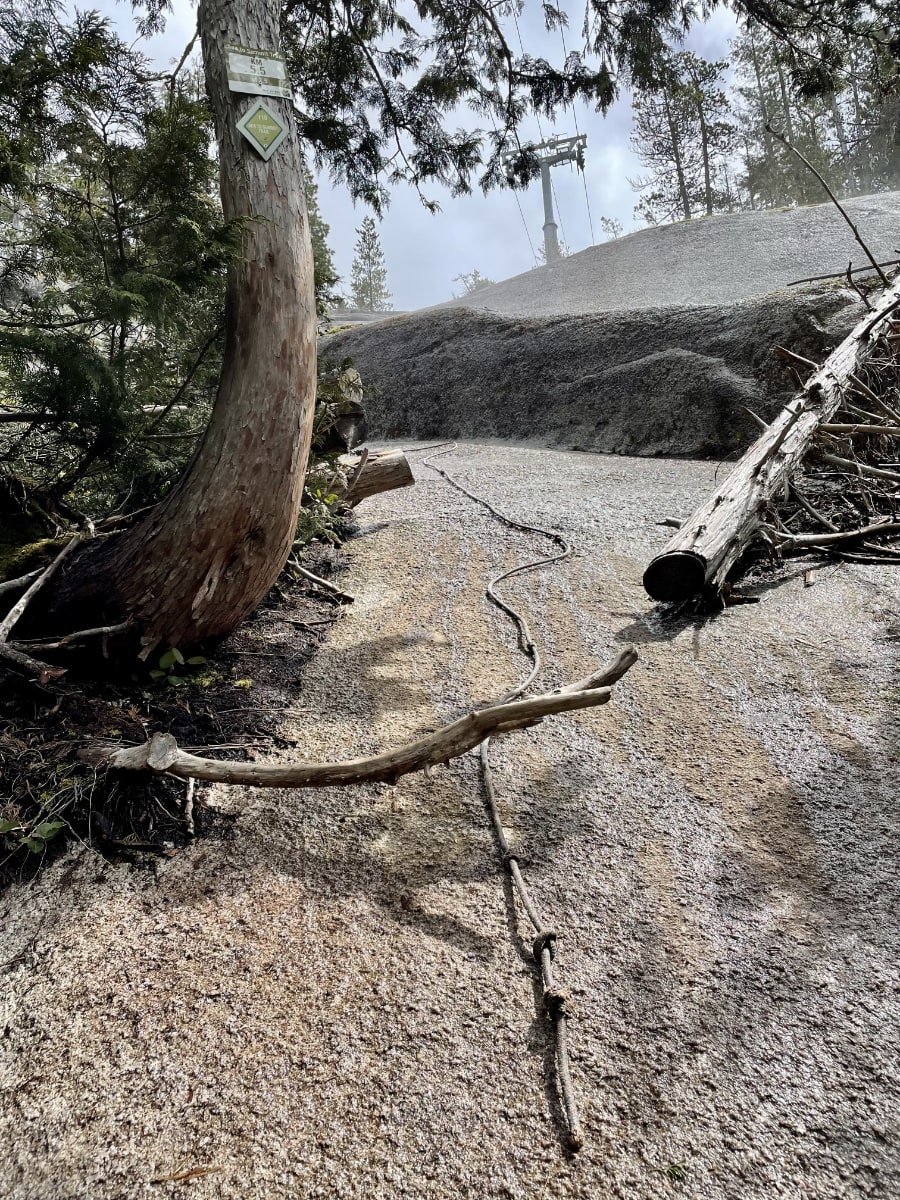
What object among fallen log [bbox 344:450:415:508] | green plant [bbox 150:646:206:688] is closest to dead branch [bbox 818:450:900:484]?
fallen log [bbox 344:450:415:508]

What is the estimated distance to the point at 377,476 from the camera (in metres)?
5.03

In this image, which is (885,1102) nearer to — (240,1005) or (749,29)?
(240,1005)

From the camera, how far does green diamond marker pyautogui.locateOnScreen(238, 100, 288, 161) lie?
110 inches

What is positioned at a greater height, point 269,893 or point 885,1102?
point 269,893

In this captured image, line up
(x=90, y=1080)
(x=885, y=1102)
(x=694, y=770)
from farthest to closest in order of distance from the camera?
(x=694, y=770) < (x=90, y=1080) < (x=885, y=1102)

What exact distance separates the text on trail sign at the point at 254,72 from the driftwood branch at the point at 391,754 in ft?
8.57

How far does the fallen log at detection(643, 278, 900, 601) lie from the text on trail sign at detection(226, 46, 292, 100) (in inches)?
101

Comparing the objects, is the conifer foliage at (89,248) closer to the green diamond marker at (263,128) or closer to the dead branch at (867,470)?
the green diamond marker at (263,128)

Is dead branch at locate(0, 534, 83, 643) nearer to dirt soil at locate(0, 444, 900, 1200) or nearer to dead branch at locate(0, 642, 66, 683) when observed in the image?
dead branch at locate(0, 642, 66, 683)

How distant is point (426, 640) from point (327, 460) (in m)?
1.74

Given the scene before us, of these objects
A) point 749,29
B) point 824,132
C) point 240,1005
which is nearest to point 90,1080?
point 240,1005

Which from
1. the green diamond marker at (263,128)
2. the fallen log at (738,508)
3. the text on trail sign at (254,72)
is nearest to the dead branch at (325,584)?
the fallen log at (738,508)

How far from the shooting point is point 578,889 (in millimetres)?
1775

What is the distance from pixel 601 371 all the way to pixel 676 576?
6.35 metres
